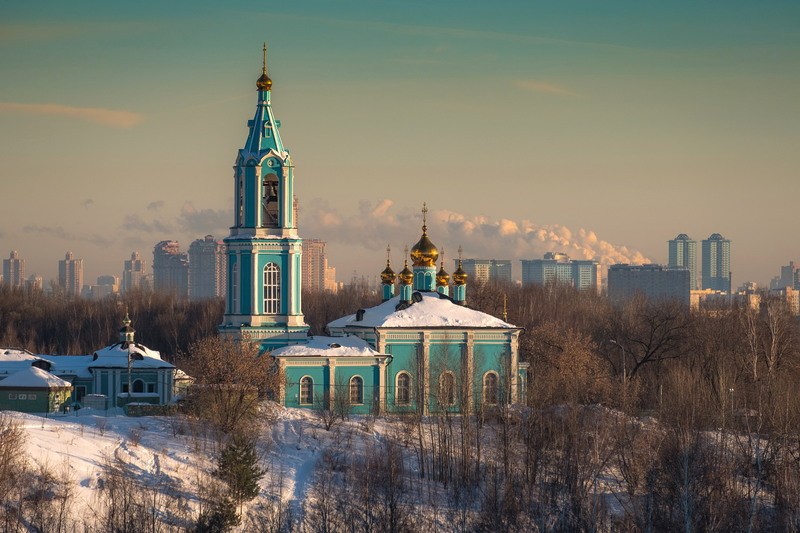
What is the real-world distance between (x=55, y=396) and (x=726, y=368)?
1731 cm

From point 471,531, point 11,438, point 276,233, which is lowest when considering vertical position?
point 471,531

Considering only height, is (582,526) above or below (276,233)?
below

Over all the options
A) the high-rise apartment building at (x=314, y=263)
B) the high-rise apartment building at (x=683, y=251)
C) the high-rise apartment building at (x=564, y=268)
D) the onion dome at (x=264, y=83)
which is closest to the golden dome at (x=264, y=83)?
the onion dome at (x=264, y=83)

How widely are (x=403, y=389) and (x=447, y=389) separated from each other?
2021mm

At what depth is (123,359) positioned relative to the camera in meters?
34.9

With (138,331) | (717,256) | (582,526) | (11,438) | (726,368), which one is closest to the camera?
(11,438)

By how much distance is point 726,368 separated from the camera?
37625mm

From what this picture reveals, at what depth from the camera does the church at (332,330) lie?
33.3 meters

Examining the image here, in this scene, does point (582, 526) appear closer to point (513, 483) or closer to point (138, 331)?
point (513, 483)

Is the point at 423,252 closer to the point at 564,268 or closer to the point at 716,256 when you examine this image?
the point at 564,268

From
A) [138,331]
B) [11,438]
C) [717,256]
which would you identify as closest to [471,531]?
[11,438]

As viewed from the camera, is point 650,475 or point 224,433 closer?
point 650,475

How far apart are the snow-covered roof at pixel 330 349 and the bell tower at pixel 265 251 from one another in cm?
95

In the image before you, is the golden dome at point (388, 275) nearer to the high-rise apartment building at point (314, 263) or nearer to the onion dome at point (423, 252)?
the onion dome at point (423, 252)
